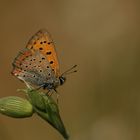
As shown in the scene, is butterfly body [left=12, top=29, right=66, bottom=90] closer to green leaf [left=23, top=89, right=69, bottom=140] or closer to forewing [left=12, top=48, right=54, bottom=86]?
forewing [left=12, top=48, right=54, bottom=86]

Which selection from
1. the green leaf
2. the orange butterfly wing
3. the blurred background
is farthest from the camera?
the blurred background

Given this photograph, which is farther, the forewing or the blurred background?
the blurred background

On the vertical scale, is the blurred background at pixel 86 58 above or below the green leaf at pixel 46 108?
below

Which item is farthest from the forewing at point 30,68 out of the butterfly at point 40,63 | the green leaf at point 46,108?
the green leaf at point 46,108

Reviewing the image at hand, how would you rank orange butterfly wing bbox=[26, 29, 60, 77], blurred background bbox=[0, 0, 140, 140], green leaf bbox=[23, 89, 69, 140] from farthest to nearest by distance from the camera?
blurred background bbox=[0, 0, 140, 140]
orange butterfly wing bbox=[26, 29, 60, 77]
green leaf bbox=[23, 89, 69, 140]

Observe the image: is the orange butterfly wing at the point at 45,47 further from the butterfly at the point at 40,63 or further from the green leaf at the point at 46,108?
the green leaf at the point at 46,108

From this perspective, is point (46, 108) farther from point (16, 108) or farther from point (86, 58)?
point (86, 58)

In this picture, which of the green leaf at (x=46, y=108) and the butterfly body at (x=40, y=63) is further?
the butterfly body at (x=40, y=63)

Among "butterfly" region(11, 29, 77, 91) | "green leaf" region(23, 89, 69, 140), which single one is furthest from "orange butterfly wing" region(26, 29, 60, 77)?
"green leaf" region(23, 89, 69, 140)
